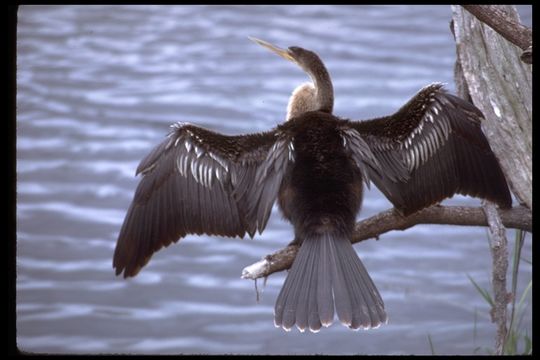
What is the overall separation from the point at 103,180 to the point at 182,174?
3974 millimetres

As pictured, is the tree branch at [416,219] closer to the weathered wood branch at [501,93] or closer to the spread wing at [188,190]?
the weathered wood branch at [501,93]

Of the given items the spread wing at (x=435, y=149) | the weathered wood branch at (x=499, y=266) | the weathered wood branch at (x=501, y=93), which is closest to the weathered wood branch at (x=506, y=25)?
the spread wing at (x=435, y=149)

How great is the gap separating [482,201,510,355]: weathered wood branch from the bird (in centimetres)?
9

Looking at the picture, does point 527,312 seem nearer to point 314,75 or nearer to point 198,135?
point 314,75

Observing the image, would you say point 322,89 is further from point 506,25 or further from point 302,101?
point 506,25

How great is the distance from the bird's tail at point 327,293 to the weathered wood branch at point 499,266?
0.73m

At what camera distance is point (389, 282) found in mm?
7773

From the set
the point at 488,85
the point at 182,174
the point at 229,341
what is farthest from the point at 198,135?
the point at 229,341

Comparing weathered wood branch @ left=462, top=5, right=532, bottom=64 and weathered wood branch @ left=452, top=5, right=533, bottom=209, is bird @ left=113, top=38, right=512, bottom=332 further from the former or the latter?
weathered wood branch @ left=462, top=5, right=532, bottom=64

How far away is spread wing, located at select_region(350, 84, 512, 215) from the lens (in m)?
4.76

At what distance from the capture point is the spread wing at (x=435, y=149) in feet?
15.6

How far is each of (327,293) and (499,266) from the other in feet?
3.20

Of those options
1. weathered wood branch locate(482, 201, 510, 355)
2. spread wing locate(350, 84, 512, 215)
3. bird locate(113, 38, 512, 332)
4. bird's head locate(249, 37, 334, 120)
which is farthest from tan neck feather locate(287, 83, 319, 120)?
weathered wood branch locate(482, 201, 510, 355)

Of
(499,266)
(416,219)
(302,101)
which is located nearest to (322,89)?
(302,101)
